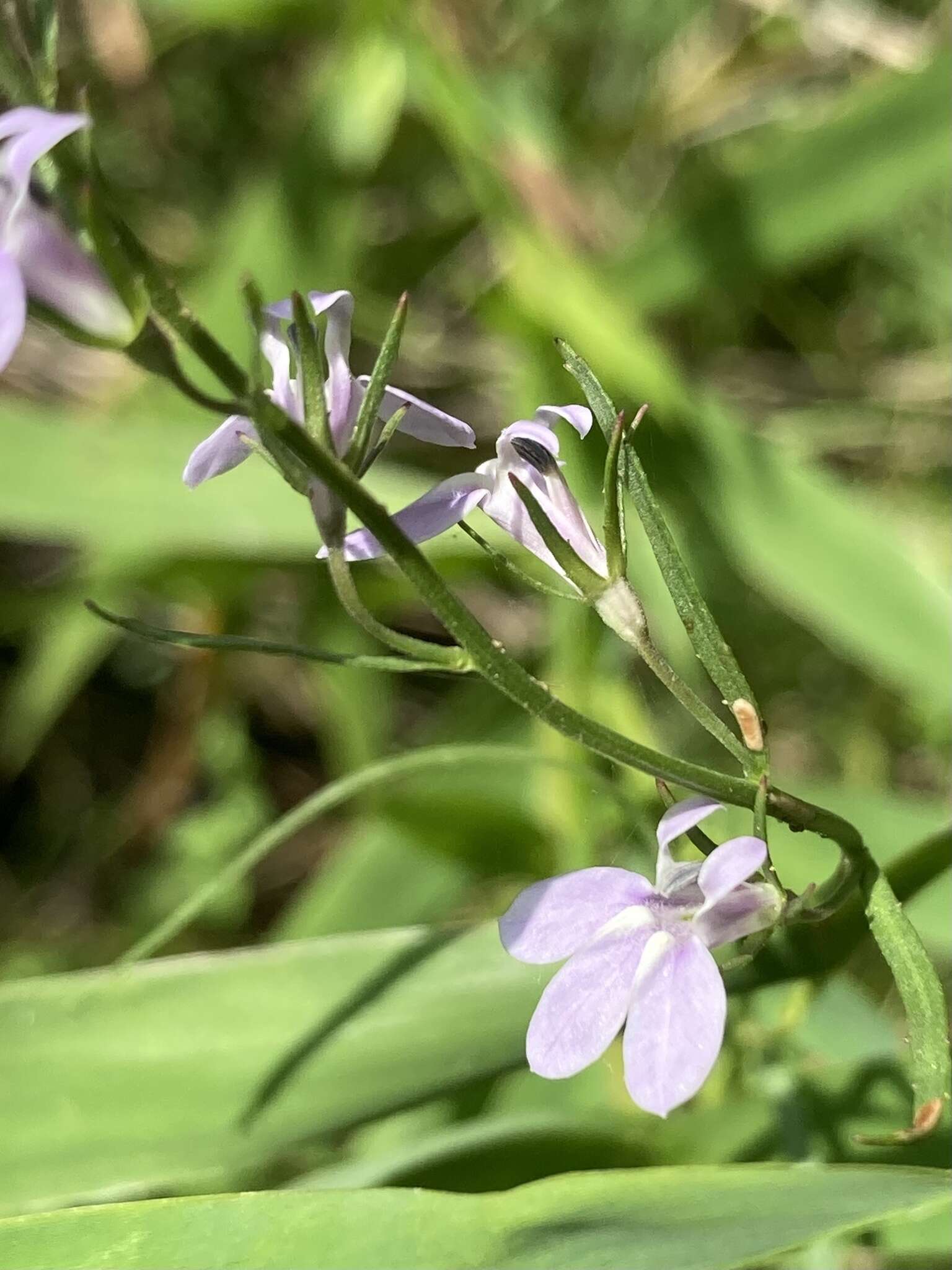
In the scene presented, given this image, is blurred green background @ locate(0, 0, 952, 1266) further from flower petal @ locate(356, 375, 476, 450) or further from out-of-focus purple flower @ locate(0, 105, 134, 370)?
out-of-focus purple flower @ locate(0, 105, 134, 370)

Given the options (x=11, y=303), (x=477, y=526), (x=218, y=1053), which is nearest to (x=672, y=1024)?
(x=11, y=303)

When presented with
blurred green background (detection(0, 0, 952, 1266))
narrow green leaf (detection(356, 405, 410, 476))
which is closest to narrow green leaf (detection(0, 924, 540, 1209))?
blurred green background (detection(0, 0, 952, 1266))

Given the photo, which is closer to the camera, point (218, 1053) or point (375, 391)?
point (375, 391)

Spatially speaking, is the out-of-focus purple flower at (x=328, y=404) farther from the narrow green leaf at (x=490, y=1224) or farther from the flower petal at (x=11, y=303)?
the narrow green leaf at (x=490, y=1224)

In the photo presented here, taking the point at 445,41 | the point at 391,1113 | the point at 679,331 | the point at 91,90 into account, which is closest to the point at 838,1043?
the point at 391,1113

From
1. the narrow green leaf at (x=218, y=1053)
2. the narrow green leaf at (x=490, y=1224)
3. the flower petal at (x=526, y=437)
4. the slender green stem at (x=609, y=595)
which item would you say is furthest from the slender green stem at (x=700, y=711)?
the narrow green leaf at (x=218, y=1053)

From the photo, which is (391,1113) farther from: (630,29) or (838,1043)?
(630,29)

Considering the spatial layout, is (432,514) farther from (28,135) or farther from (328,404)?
(28,135)
